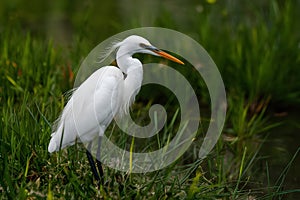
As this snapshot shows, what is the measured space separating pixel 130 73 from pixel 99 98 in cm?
17

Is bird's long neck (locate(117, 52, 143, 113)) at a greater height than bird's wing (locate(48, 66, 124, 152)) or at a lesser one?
greater

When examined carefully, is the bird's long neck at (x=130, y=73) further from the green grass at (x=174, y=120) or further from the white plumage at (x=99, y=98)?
the green grass at (x=174, y=120)

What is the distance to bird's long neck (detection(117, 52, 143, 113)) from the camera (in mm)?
2549

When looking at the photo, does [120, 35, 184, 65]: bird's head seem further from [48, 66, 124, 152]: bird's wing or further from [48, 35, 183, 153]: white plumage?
[48, 66, 124, 152]: bird's wing

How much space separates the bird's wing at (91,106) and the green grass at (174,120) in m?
0.09

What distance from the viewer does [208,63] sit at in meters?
4.61

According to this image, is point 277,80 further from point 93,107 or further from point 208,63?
point 93,107

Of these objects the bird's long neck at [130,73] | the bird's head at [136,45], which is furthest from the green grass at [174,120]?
the bird's head at [136,45]

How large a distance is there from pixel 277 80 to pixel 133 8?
412 cm

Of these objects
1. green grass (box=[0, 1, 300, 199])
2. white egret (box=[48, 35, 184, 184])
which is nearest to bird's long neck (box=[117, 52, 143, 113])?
white egret (box=[48, 35, 184, 184])

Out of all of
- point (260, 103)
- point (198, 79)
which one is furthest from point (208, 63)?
point (260, 103)

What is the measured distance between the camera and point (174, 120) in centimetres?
333

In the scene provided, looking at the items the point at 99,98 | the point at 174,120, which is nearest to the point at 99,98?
the point at 99,98

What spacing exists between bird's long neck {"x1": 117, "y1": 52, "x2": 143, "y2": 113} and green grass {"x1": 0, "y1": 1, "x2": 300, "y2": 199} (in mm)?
344
